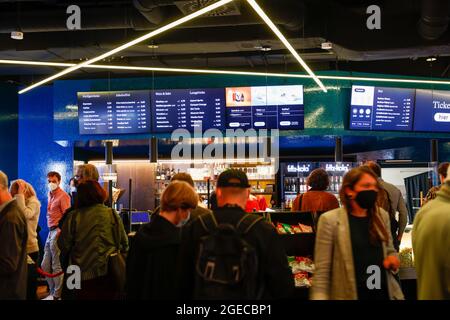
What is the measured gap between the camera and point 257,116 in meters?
9.66

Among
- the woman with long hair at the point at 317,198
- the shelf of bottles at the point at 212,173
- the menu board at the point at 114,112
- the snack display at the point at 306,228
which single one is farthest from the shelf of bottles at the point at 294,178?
the snack display at the point at 306,228

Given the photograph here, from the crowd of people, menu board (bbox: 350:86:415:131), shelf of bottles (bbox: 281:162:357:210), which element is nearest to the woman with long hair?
the crowd of people

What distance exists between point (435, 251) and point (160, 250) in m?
1.57

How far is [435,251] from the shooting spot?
9.18 ft

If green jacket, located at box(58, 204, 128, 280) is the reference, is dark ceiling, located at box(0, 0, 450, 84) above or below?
above

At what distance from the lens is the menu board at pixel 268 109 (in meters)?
9.65

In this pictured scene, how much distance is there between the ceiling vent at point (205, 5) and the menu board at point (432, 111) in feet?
14.2

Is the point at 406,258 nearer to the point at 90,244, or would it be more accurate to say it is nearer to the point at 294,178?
the point at 90,244

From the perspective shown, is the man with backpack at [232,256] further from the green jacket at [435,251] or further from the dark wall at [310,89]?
the dark wall at [310,89]

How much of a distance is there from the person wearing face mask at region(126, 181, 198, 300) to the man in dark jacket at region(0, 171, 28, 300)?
923 mm

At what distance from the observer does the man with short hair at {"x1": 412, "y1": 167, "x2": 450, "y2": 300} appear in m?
2.77

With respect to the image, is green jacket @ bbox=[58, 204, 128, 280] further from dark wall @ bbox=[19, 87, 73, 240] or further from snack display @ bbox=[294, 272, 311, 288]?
dark wall @ bbox=[19, 87, 73, 240]
